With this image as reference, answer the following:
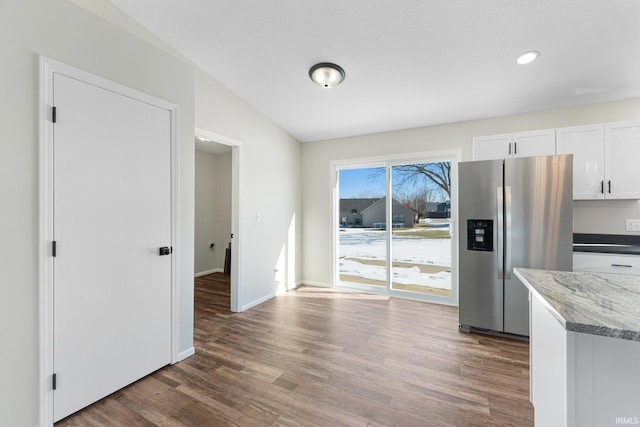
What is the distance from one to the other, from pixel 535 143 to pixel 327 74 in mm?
2454

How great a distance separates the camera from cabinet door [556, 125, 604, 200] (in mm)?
2846

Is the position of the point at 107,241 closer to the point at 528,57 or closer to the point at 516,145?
the point at 528,57

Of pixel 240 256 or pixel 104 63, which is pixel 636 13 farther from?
pixel 240 256

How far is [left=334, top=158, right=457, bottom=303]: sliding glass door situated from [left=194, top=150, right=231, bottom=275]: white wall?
106 inches

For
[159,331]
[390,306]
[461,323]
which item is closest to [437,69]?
[461,323]

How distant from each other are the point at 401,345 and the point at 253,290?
80.3 inches

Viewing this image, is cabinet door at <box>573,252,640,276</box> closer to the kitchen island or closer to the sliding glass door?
the sliding glass door

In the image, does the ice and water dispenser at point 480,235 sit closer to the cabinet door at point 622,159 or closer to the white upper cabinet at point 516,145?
the white upper cabinet at point 516,145

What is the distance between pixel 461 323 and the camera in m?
2.98

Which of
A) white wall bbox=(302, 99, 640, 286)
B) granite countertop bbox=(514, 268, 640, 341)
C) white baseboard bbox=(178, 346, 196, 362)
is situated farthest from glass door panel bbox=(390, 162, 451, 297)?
white baseboard bbox=(178, 346, 196, 362)

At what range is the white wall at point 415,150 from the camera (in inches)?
119

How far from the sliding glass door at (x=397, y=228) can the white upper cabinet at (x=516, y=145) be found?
512mm

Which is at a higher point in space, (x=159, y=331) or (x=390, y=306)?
(x=159, y=331)

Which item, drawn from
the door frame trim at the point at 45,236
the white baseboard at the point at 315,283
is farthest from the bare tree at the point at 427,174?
the door frame trim at the point at 45,236
